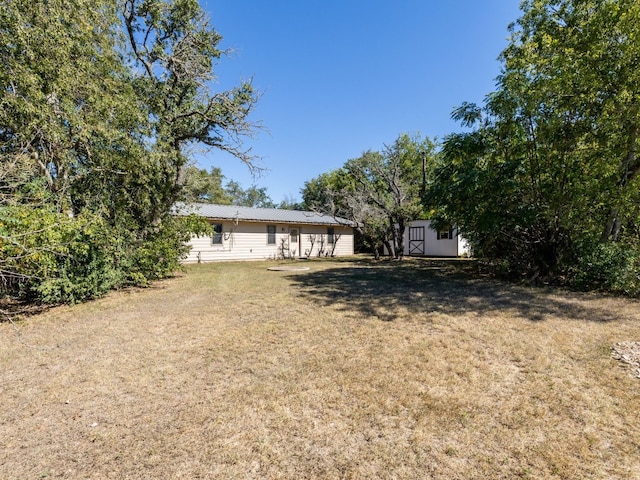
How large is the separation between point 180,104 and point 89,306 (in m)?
6.09

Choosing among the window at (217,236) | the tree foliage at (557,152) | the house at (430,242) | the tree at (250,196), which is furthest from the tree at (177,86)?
the tree at (250,196)

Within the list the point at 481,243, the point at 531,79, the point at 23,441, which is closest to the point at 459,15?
the point at 531,79

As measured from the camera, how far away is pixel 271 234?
18.0 m

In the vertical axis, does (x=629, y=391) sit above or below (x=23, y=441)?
above

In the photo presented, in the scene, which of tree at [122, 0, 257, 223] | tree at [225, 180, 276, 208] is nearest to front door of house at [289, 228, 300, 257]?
tree at [122, 0, 257, 223]

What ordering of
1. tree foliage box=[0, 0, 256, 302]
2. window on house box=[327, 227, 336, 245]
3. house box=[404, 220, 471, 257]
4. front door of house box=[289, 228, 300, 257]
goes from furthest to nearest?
window on house box=[327, 227, 336, 245] → house box=[404, 220, 471, 257] → front door of house box=[289, 228, 300, 257] → tree foliage box=[0, 0, 256, 302]

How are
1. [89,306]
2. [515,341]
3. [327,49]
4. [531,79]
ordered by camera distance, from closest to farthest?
[515,341]
[89,306]
[531,79]
[327,49]

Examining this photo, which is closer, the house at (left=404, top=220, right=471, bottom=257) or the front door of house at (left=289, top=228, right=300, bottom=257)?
the front door of house at (left=289, top=228, right=300, bottom=257)

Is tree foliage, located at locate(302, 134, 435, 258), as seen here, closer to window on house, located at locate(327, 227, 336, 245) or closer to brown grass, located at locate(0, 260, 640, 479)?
window on house, located at locate(327, 227, 336, 245)

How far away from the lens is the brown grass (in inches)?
84.0

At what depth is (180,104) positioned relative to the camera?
9078 mm

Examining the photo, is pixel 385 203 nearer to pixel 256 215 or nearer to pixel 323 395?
pixel 256 215

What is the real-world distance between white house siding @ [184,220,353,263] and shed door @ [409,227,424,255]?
195 inches

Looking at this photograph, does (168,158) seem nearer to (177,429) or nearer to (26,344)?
(26,344)
